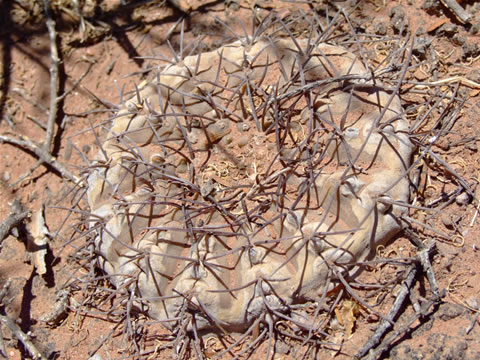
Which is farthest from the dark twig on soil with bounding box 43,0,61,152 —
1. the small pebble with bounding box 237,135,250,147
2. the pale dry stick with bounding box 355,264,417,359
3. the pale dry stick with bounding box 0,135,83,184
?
the pale dry stick with bounding box 355,264,417,359

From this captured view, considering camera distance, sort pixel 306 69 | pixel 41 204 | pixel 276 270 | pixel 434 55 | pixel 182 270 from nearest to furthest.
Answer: pixel 276 270, pixel 182 270, pixel 306 69, pixel 434 55, pixel 41 204

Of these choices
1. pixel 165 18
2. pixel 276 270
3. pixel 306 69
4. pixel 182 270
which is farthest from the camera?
pixel 165 18

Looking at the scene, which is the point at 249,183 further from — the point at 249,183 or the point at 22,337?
the point at 22,337

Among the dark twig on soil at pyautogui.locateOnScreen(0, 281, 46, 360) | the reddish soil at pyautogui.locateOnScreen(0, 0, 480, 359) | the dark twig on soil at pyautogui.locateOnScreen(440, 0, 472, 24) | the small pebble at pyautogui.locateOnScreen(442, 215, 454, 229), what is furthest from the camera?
the dark twig on soil at pyautogui.locateOnScreen(440, 0, 472, 24)

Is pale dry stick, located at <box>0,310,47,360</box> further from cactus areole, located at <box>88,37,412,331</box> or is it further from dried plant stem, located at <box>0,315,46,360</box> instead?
cactus areole, located at <box>88,37,412,331</box>

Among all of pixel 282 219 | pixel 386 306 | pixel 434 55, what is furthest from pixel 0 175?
pixel 434 55

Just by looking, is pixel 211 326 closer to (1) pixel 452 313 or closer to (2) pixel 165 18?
(1) pixel 452 313
